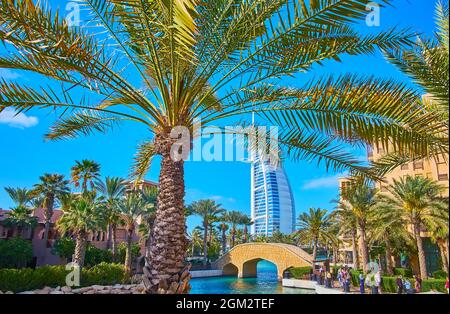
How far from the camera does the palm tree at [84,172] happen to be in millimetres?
27141

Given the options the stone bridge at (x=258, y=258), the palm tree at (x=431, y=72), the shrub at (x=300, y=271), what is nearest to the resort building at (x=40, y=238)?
the stone bridge at (x=258, y=258)

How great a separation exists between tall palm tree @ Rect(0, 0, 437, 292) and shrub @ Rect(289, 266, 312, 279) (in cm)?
2650

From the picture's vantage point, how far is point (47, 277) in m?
18.2

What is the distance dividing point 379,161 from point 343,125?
1.47 m

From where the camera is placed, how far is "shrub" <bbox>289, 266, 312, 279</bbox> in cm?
2950

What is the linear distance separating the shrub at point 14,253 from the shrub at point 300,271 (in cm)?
2147

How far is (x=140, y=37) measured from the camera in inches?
205

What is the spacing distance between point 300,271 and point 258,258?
25.3 feet

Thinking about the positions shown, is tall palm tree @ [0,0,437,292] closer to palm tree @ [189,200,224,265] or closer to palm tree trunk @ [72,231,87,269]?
palm tree trunk @ [72,231,87,269]

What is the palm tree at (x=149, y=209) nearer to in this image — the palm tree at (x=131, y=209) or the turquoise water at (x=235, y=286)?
the palm tree at (x=131, y=209)

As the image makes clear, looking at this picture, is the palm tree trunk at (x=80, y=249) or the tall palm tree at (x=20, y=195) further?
the tall palm tree at (x=20, y=195)

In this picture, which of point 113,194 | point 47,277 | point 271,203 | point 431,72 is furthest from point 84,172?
point 271,203

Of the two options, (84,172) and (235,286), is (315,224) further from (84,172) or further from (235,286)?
(84,172)

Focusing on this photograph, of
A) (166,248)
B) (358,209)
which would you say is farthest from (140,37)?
(358,209)
